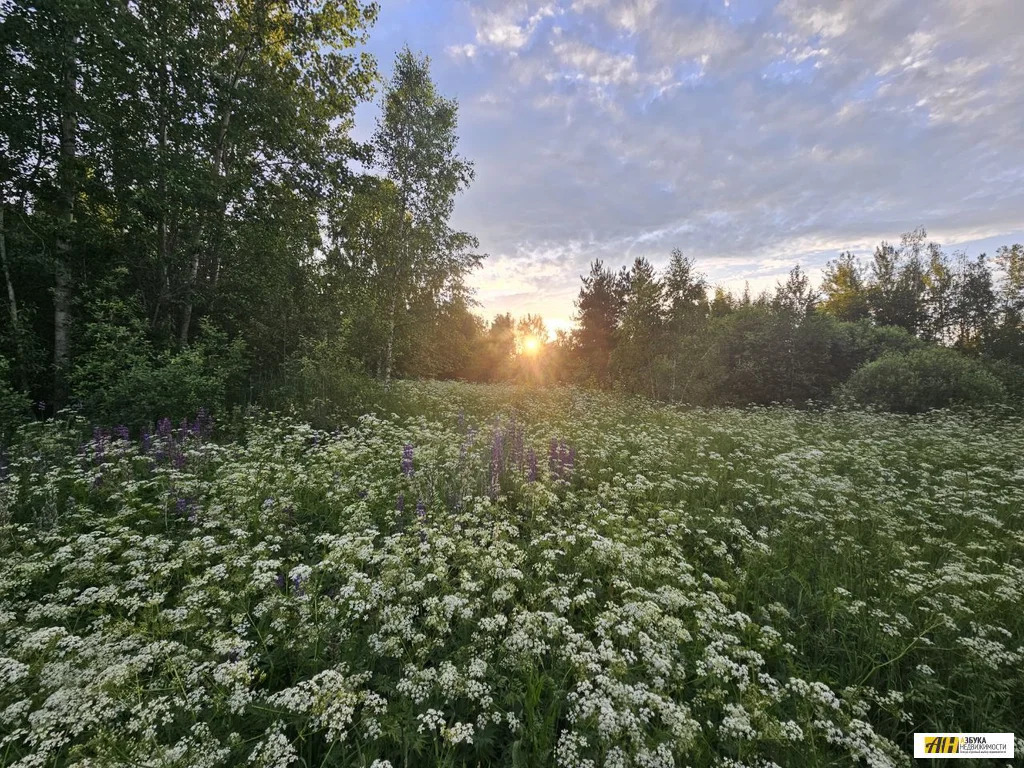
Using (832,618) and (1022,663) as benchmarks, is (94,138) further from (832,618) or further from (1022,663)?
(1022,663)

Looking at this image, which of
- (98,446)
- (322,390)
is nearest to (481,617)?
(98,446)

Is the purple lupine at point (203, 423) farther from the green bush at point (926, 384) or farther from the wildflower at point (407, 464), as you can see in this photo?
the green bush at point (926, 384)

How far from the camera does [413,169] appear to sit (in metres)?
16.8

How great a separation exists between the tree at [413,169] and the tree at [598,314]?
1577 cm

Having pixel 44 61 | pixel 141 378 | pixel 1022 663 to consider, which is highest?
pixel 44 61

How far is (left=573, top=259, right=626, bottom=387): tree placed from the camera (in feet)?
97.6

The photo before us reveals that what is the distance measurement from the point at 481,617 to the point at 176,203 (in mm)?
11769

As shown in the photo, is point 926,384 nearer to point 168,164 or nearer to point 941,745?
point 941,745

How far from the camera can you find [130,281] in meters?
10.1

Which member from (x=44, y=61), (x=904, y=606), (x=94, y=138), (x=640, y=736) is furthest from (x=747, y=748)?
(x=44, y=61)

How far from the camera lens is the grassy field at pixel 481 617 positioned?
2.09m

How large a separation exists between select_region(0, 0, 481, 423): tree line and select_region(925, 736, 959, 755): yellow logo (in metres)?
9.97

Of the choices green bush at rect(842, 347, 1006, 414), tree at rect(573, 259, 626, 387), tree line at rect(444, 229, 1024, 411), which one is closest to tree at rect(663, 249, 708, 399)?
tree line at rect(444, 229, 1024, 411)

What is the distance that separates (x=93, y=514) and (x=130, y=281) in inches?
355
